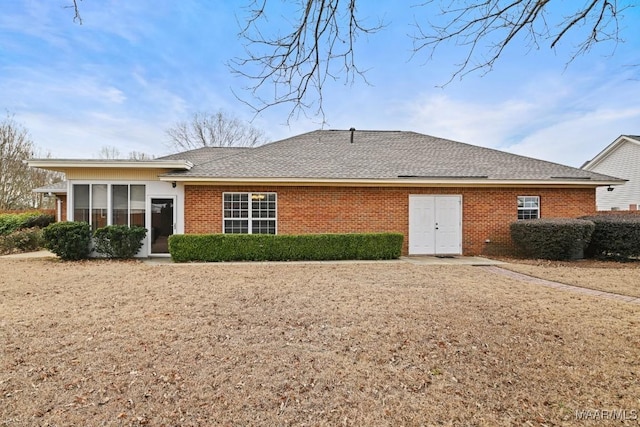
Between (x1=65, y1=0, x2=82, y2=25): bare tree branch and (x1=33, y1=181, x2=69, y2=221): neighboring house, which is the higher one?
(x1=65, y1=0, x2=82, y2=25): bare tree branch

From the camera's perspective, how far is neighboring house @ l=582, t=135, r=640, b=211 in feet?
67.8

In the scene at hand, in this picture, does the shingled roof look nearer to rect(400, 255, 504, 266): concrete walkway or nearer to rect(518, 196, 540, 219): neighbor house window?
rect(518, 196, 540, 219): neighbor house window

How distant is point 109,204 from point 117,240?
1486 millimetres

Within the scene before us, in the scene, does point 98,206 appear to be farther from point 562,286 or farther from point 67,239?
point 562,286

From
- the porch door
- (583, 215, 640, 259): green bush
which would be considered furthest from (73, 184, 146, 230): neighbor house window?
(583, 215, 640, 259): green bush

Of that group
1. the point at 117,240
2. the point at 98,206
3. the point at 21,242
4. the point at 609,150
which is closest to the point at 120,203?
the point at 98,206

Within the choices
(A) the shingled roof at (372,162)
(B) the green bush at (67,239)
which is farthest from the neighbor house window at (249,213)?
(B) the green bush at (67,239)

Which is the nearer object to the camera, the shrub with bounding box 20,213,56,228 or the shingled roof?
the shingled roof

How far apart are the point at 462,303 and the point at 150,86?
14.4m

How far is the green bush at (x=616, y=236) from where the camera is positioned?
10.5m

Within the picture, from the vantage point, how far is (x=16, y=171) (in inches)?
894

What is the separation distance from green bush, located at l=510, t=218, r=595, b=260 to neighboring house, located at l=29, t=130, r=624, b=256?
3.57 ft

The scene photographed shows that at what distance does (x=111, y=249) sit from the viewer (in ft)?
36.3

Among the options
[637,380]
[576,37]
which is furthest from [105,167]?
[637,380]
